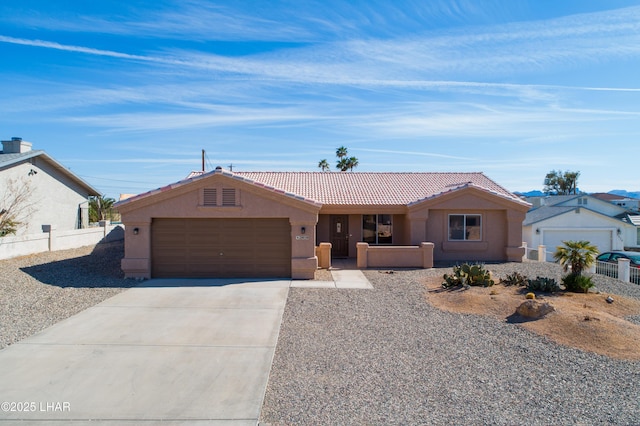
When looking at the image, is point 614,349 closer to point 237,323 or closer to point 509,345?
point 509,345

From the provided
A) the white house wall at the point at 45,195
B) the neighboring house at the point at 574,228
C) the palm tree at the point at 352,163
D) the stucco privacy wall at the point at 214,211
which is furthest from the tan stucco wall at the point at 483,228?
the palm tree at the point at 352,163

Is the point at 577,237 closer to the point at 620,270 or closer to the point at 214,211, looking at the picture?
the point at 620,270

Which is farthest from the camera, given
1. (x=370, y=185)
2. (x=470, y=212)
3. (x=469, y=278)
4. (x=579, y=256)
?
(x=370, y=185)

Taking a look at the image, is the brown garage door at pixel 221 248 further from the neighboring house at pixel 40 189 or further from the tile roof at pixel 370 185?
the neighboring house at pixel 40 189

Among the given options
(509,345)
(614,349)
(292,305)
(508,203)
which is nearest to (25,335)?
(292,305)

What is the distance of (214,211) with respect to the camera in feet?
51.1

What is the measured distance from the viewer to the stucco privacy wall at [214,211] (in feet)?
50.6

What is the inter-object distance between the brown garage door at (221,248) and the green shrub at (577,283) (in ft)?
29.7

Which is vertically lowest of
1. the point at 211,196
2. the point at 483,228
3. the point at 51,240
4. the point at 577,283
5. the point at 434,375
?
the point at 434,375

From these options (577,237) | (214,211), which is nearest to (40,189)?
(214,211)

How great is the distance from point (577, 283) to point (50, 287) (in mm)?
15941

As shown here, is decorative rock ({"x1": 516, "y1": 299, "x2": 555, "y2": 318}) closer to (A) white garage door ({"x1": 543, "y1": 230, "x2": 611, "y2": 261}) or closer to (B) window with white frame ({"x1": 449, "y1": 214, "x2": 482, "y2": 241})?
(B) window with white frame ({"x1": 449, "y1": 214, "x2": 482, "y2": 241})

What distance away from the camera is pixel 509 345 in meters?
8.42

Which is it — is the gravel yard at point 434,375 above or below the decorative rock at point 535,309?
below
